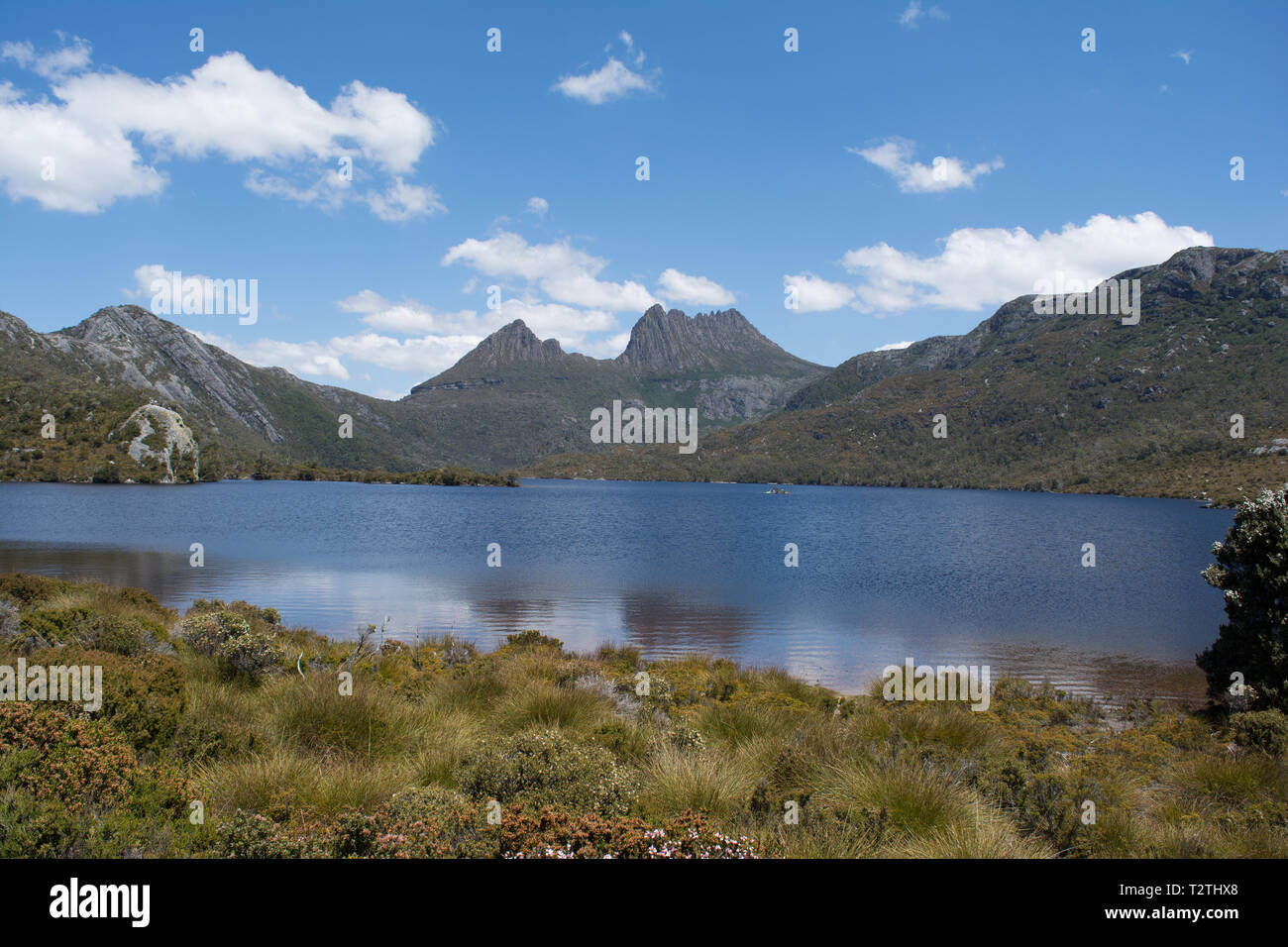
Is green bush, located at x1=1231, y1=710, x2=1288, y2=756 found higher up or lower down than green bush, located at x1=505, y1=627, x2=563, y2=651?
higher up

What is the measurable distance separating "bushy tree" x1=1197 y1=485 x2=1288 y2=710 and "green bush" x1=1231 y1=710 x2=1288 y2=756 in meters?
2.13

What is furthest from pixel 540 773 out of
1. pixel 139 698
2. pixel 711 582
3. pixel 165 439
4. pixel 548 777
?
pixel 165 439

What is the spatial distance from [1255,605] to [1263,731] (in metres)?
4.15

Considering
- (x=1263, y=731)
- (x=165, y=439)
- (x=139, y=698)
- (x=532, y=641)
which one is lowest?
(x=532, y=641)

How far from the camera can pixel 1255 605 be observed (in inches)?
509

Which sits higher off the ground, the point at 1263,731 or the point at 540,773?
the point at 540,773

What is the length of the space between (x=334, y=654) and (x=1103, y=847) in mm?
12183

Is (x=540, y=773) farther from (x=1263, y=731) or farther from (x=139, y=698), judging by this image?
(x=1263, y=731)

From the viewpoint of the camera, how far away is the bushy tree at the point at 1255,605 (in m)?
12.1

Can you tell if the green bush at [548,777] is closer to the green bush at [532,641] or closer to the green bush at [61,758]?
the green bush at [61,758]

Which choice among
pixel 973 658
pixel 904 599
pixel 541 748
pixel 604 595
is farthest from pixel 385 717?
pixel 904 599

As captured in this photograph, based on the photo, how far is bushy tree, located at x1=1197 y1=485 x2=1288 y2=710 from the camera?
478 inches

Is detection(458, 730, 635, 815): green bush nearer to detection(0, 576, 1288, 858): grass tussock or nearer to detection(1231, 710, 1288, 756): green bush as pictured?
detection(0, 576, 1288, 858): grass tussock

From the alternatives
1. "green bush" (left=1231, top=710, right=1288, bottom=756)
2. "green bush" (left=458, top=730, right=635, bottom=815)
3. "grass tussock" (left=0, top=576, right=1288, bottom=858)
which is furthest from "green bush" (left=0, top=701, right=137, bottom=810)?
"green bush" (left=1231, top=710, right=1288, bottom=756)
